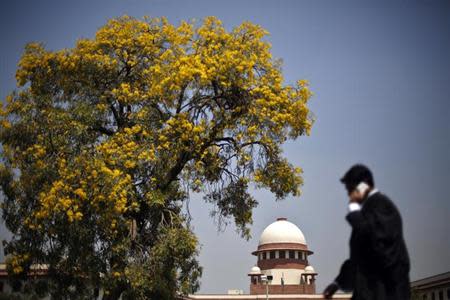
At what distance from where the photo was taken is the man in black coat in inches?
163

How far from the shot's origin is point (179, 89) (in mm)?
14234

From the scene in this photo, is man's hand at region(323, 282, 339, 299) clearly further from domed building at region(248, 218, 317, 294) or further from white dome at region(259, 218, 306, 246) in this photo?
white dome at region(259, 218, 306, 246)

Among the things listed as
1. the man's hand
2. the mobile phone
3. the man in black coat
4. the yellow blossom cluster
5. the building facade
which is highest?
the building facade

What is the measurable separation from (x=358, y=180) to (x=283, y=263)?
49.0 metres

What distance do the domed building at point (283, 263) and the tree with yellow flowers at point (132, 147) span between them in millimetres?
35290

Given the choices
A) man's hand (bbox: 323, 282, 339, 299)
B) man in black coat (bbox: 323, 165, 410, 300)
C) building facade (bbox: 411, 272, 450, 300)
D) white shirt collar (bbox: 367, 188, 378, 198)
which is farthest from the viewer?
building facade (bbox: 411, 272, 450, 300)

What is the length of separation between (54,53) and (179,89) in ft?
13.1

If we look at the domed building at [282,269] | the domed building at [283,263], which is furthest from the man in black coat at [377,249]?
the domed building at [283,263]

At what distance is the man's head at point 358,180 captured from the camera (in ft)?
14.3

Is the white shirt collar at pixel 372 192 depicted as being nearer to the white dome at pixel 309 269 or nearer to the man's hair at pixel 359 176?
the man's hair at pixel 359 176

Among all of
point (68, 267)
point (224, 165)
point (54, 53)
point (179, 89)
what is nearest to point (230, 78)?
point (179, 89)

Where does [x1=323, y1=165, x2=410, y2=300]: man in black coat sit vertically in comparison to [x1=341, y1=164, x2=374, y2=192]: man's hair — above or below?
below

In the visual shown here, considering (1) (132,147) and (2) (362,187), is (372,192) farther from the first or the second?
(1) (132,147)

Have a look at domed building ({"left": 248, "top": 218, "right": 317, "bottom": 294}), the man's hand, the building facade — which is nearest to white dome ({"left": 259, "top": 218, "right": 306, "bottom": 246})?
domed building ({"left": 248, "top": 218, "right": 317, "bottom": 294})
